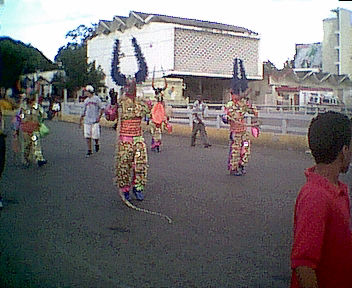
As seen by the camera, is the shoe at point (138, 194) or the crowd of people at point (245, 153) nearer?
the crowd of people at point (245, 153)

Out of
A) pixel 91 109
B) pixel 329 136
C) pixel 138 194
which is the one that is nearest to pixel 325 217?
pixel 329 136

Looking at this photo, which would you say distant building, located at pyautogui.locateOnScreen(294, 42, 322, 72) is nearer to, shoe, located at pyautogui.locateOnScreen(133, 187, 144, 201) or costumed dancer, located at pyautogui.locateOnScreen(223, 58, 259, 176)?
costumed dancer, located at pyautogui.locateOnScreen(223, 58, 259, 176)

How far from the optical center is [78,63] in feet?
40.9

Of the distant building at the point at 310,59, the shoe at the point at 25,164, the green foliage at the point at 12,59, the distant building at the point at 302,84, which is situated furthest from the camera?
the shoe at the point at 25,164

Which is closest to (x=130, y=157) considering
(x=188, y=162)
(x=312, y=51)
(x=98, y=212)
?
(x=98, y=212)

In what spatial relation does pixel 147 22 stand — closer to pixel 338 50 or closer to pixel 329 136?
pixel 338 50

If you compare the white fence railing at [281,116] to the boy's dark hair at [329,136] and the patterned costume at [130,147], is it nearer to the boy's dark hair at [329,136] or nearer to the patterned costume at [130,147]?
the patterned costume at [130,147]

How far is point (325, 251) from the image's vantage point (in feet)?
7.64

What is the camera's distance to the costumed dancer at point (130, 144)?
798 centimetres

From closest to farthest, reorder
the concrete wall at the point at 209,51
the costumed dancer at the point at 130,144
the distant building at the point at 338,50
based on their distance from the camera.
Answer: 1. the costumed dancer at the point at 130,144
2. the concrete wall at the point at 209,51
3. the distant building at the point at 338,50

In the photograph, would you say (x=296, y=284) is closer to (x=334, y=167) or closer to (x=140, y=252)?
(x=334, y=167)

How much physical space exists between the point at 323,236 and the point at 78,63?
35.1ft

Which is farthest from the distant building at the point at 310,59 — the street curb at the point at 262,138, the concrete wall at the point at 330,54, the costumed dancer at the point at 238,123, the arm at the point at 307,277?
the arm at the point at 307,277

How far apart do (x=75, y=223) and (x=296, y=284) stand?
4.87 metres
